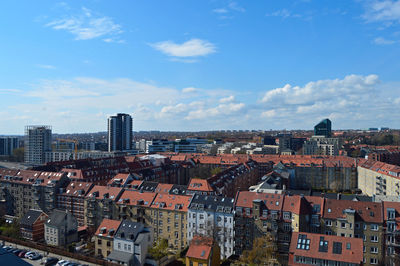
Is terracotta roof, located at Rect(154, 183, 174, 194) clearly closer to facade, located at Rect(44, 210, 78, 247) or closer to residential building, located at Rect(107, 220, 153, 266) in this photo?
residential building, located at Rect(107, 220, 153, 266)

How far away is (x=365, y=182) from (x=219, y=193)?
2189 inches

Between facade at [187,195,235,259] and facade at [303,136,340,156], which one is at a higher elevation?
facade at [303,136,340,156]

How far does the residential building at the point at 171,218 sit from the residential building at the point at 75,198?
639 inches

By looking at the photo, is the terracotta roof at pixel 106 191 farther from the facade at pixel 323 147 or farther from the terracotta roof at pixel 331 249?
the facade at pixel 323 147

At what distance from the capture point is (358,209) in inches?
1816

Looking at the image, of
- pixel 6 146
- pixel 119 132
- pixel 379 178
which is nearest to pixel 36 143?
pixel 119 132

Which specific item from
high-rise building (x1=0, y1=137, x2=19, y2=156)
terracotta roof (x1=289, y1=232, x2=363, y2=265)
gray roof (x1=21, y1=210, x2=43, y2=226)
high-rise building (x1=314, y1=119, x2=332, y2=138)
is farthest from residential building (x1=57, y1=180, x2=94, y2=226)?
high-rise building (x1=314, y1=119, x2=332, y2=138)

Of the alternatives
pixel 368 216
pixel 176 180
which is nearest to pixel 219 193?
pixel 368 216

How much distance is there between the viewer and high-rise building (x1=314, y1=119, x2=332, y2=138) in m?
187

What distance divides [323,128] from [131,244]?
539ft

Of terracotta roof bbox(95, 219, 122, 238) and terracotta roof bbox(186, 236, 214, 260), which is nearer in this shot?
terracotta roof bbox(186, 236, 214, 260)

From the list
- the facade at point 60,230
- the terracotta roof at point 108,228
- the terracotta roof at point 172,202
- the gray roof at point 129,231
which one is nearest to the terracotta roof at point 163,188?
the terracotta roof at point 172,202

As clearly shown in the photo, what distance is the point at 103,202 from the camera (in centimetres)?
5806

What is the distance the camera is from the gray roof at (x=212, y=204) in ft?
164
